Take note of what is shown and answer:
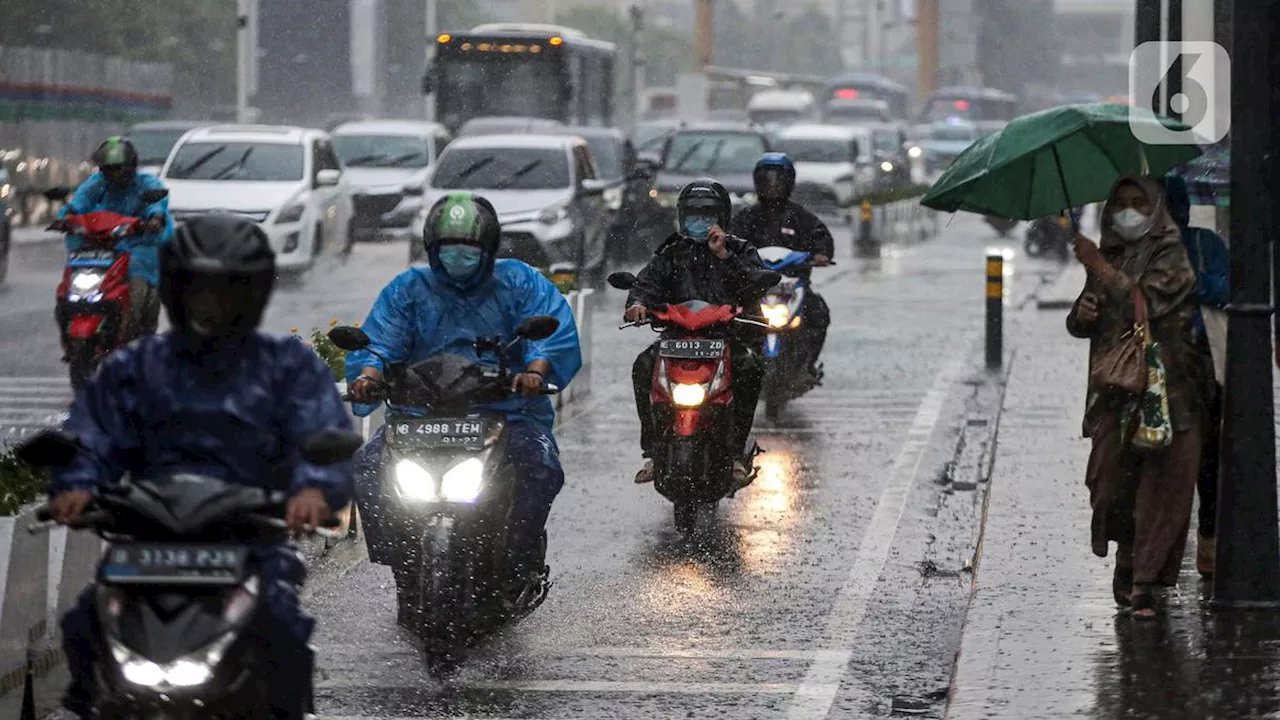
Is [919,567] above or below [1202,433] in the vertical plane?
below

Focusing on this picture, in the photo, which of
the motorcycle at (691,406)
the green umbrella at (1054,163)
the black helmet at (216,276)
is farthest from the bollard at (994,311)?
the black helmet at (216,276)

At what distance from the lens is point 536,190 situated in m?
27.0

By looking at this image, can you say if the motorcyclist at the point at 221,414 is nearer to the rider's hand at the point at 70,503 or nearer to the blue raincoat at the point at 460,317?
the rider's hand at the point at 70,503

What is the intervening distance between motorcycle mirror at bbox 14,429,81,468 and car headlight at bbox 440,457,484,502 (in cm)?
271

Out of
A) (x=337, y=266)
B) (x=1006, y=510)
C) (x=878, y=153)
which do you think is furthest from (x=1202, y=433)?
(x=878, y=153)

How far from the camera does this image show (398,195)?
3578 cm

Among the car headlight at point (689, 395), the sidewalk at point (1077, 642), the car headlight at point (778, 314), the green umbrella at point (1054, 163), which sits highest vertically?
the green umbrella at point (1054, 163)

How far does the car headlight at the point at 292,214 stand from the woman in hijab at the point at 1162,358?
61.4 ft

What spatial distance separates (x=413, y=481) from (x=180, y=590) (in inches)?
116

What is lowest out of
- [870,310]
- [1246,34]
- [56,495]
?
[870,310]

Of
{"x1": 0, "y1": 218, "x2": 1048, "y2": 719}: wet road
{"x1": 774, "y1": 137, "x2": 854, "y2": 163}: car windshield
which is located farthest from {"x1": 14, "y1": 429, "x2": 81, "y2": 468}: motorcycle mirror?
{"x1": 774, "y1": 137, "x2": 854, "y2": 163}: car windshield

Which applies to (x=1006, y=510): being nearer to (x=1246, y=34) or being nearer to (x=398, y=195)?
(x=1246, y=34)

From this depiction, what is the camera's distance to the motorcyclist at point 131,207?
1466 cm

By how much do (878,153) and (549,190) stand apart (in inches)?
1001
